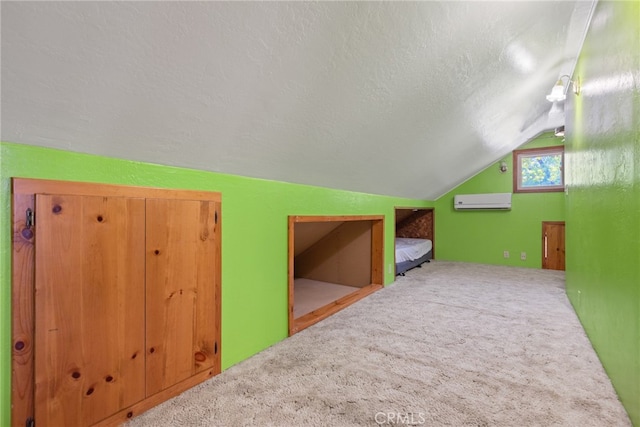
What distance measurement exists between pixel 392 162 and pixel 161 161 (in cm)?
206

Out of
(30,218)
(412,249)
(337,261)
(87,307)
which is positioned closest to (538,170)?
(412,249)

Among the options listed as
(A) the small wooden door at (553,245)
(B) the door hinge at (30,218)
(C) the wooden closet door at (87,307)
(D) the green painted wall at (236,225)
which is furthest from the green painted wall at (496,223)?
(B) the door hinge at (30,218)

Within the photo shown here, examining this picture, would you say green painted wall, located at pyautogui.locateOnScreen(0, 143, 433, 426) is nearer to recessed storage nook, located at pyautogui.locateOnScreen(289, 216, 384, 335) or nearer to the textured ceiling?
the textured ceiling

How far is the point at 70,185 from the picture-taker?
45.8 inches

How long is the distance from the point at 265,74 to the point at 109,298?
3.84ft

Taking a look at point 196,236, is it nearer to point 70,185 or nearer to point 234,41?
point 70,185

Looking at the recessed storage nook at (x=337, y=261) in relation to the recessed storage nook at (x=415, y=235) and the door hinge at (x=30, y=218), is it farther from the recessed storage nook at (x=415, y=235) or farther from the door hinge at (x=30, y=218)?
the door hinge at (x=30, y=218)

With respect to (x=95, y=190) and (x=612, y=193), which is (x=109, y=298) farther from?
(x=612, y=193)

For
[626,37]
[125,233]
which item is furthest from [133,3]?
[626,37]

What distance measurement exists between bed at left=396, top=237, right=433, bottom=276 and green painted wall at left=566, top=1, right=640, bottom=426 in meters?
2.14

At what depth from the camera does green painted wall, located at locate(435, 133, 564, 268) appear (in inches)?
190

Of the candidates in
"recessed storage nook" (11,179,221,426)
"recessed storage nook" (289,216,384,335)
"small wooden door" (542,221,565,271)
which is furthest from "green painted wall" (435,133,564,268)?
"recessed storage nook" (11,179,221,426)

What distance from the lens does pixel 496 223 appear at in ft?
17.0

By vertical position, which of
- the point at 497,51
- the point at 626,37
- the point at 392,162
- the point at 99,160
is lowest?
the point at 99,160
